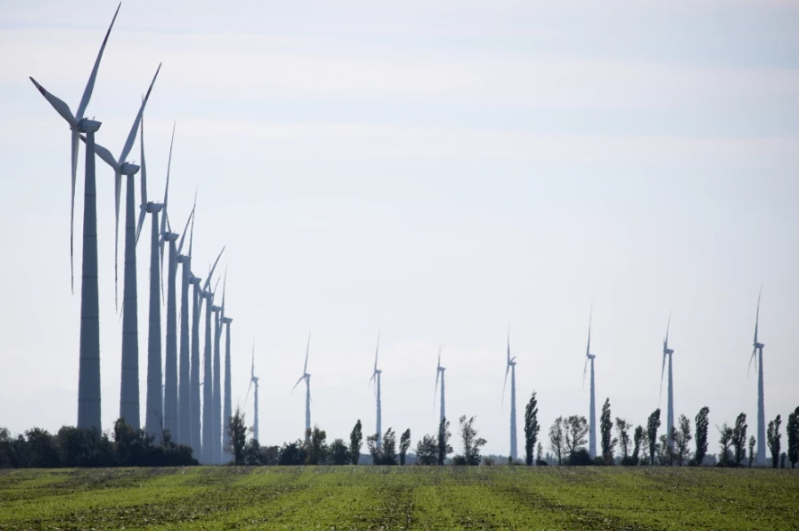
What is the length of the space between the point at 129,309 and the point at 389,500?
231 ft

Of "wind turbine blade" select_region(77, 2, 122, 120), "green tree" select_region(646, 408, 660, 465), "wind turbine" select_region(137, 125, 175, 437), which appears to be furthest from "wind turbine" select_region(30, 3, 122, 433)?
"green tree" select_region(646, 408, 660, 465)

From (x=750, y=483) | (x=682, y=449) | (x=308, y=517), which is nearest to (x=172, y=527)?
(x=308, y=517)

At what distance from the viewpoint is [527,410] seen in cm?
18912

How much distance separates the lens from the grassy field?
66250mm

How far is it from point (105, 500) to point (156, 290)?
81.3 metres

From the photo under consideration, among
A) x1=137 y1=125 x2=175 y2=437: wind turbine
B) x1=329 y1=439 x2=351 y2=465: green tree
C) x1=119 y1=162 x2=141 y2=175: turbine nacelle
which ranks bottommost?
x1=329 y1=439 x2=351 y2=465: green tree

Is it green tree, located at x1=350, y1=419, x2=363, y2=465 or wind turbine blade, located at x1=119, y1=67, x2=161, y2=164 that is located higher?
wind turbine blade, located at x1=119, y1=67, x2=161, y2=164

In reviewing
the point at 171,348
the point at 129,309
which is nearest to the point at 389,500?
the point at 129,309

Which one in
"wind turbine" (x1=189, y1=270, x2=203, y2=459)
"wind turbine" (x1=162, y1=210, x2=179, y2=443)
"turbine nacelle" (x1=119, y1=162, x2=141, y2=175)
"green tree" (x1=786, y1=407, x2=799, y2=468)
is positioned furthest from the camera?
"wind turbine" (x1=189, y1=270, x2=203, y2=459)

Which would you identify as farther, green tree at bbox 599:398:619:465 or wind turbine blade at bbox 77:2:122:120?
green tree at bbox 599:398:619:465

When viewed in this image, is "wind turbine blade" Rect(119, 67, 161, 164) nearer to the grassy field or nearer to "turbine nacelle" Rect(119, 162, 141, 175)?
"turbine nacelle" Rect(119, 162, 141, 175)

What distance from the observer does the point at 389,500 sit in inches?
3302

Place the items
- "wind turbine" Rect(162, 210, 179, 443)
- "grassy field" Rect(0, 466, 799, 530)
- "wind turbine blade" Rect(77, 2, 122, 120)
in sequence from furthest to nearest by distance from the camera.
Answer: "wind turbine" Rect(162, 210, 179, 443) → "wind turbine blade" Rect(77, 2, 122, 120) → "grassy field" Rect(0, 466, 799, 530)

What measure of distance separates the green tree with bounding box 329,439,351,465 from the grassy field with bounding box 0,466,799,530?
4913cm
